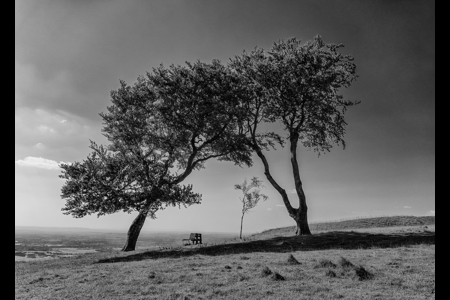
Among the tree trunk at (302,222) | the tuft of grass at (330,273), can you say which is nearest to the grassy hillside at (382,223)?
the tree trunk at (302,222)

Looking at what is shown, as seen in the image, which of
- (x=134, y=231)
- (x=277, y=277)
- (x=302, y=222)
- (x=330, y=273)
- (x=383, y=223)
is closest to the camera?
(x=277, y=277)

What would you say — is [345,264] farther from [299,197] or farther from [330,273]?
[299,197]

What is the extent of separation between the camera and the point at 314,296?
980 cm

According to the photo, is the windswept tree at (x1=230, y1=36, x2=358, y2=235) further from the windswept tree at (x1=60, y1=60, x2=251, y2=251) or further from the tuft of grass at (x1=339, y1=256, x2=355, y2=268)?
the tuft of grass at (x1=339, y1=256, x2=355, y2=268)

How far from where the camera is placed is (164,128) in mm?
29969

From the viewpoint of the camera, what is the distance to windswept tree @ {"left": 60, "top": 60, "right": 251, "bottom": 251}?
25.5 meters

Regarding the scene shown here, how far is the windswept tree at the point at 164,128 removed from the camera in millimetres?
25484

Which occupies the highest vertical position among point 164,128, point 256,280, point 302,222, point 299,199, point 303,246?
point 164,128

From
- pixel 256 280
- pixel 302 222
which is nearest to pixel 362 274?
pixel 256 280

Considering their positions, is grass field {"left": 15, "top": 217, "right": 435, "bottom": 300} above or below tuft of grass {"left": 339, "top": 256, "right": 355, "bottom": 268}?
below

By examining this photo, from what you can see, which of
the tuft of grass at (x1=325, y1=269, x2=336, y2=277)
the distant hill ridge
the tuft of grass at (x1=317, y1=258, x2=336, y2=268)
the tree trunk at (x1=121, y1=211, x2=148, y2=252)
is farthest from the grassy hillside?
the tuft of grass at (x1=325, y1=269, x2=336, y2=277)
